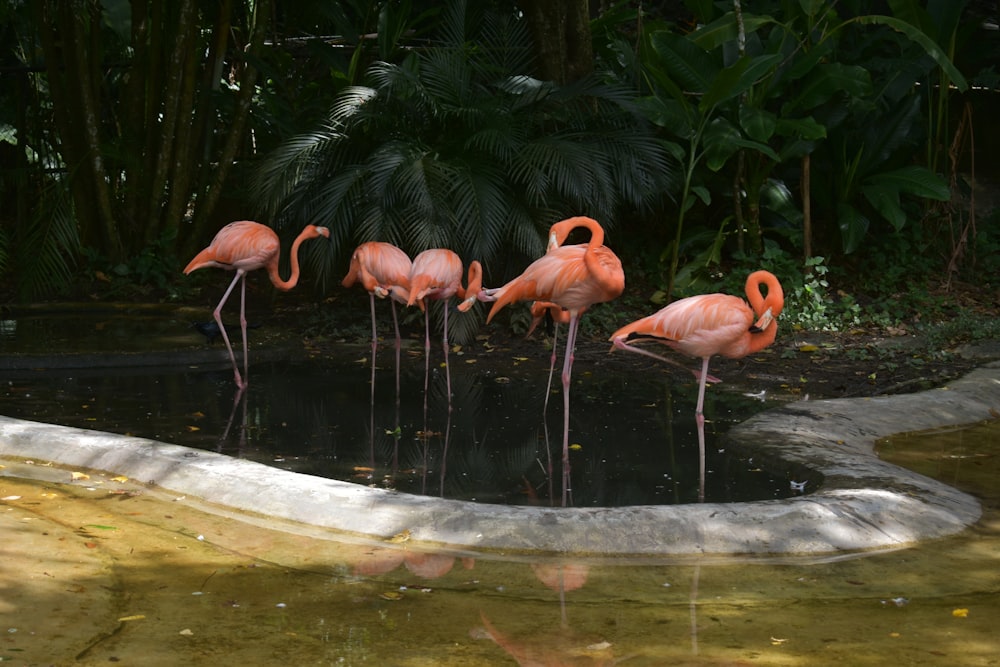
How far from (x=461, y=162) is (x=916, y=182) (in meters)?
3.96

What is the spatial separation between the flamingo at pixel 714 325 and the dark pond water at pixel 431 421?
0.46 m

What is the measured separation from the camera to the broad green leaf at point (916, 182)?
9.31m

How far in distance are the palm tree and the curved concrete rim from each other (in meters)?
3.51

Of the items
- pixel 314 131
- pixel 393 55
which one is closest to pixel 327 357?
pixel 314 131

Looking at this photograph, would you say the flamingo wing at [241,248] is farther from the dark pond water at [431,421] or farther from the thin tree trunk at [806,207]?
the thin tree trunk at [806,207]

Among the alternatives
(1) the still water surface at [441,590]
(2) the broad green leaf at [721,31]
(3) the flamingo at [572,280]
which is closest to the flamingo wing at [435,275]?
(3) the flamingo at [572,280]

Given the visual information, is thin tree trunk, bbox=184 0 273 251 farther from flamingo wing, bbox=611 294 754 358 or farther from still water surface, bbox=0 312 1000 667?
flamingo wing, bbox=611 294 754 358

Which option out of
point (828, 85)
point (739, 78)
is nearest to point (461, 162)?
point (739, 78)

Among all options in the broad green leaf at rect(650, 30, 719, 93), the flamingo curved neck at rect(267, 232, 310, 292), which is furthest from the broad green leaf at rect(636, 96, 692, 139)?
the flamingo curved neck at rect(267, 232, 310, 292)

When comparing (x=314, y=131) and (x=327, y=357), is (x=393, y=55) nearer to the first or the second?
(x=314, y=131)

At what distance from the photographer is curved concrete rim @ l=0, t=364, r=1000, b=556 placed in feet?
12.4

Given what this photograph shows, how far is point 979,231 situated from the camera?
34.0 feet

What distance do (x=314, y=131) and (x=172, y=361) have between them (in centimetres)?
233

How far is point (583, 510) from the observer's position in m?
3.92
